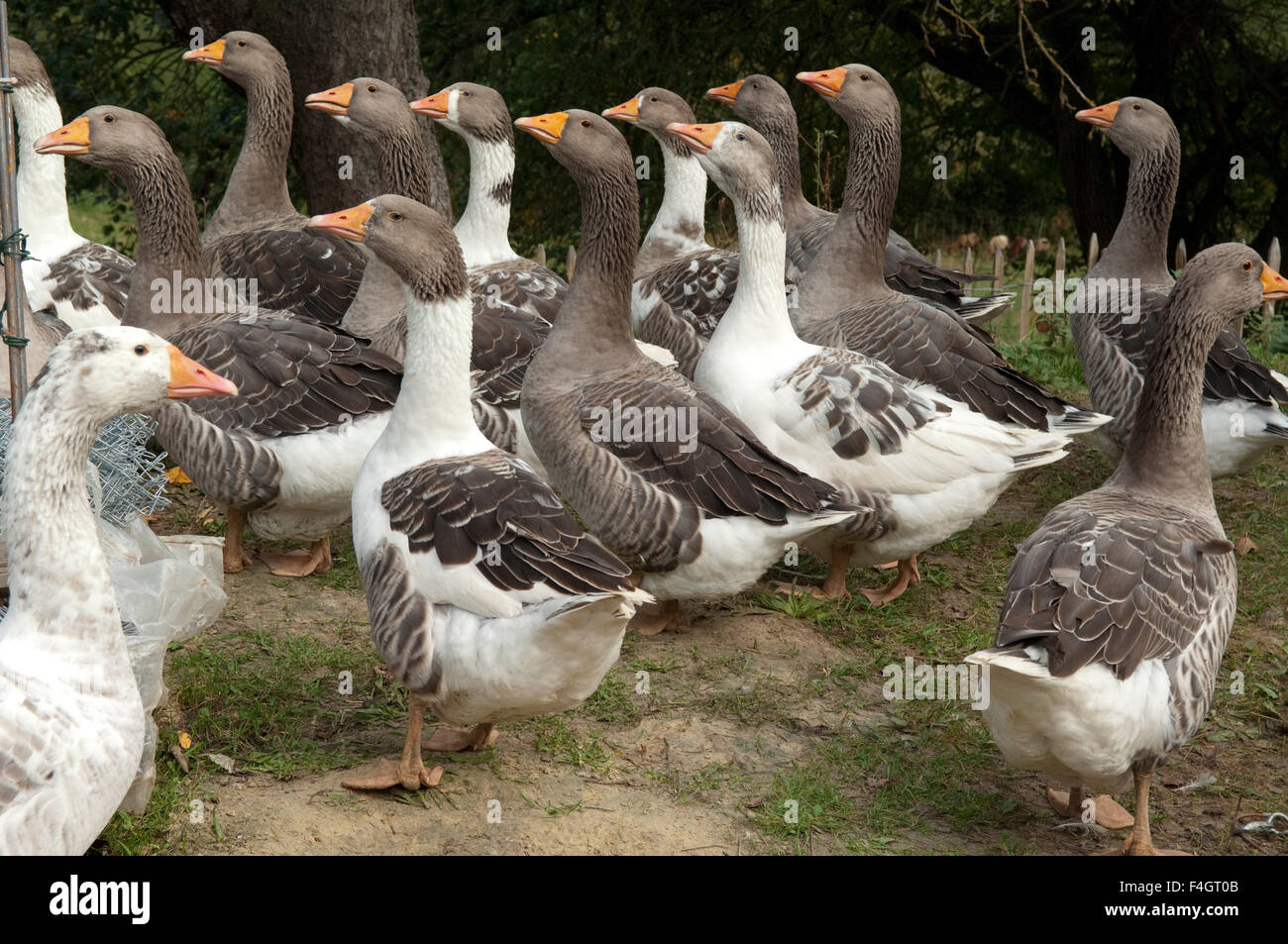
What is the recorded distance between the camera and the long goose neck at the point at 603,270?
5.78 metres

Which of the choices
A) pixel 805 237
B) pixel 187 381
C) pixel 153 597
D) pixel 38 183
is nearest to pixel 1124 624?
pixel 187 381

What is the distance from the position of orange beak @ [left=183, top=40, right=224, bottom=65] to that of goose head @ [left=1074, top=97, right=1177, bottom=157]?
499 centimetres

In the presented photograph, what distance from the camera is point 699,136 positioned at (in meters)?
6.07

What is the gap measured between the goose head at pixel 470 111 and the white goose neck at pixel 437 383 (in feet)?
11.0

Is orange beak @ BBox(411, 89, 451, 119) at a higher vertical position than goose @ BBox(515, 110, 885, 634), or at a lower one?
higher

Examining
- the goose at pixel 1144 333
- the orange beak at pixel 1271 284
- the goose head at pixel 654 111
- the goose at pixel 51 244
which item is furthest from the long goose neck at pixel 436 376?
the goose head at pixel 654 111

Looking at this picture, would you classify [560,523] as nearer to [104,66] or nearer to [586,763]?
[586,763]

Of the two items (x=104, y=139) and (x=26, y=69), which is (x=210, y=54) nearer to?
(x=26, y=69)

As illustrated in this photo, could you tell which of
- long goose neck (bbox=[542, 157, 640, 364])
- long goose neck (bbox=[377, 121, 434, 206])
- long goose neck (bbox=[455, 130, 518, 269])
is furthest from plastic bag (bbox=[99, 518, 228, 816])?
long goose neck (bbox=[455, 130, 518, 269])

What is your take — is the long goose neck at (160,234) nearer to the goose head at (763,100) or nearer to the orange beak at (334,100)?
the orange beak at (334,100)

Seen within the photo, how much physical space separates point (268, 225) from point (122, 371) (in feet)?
14.4

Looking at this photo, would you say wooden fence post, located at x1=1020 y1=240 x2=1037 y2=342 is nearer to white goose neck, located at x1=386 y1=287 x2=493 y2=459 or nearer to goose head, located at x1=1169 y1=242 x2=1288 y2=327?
goose head, located at x1=1169 y1=242 x2=1288 y2=327

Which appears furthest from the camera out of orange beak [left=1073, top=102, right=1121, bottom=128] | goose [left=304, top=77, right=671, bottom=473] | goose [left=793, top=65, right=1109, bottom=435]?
orange beak [left=1073, top=102, right=1121, bottom=128]

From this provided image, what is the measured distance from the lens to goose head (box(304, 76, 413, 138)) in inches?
292
